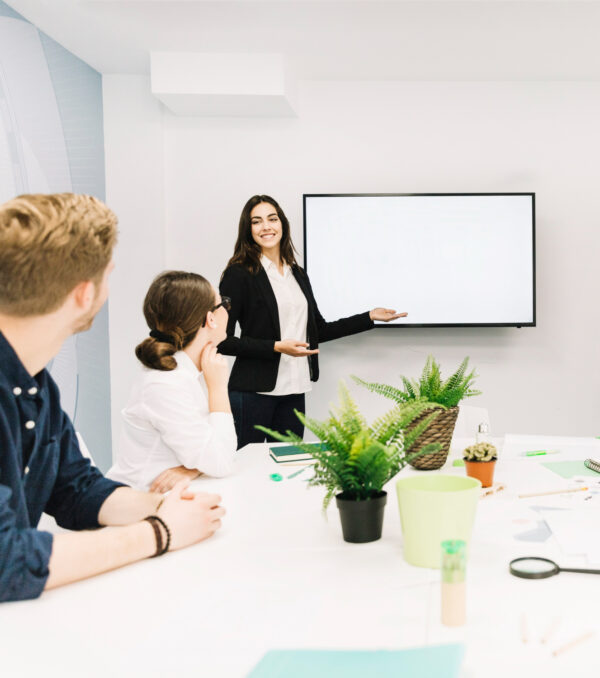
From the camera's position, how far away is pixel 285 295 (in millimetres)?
3104

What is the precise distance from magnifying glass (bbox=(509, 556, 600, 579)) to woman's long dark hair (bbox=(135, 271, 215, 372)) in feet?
3.63

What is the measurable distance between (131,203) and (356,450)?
2985 mm

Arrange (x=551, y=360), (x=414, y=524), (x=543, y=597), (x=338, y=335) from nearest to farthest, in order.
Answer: (x=543, y=597), (x=414, y=524), (x=338, y=335), (x=551, y=360)

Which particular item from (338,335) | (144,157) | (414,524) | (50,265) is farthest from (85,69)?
(414,524)

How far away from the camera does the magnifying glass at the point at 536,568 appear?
39.5 inches

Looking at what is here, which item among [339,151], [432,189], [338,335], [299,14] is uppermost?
[299,14]

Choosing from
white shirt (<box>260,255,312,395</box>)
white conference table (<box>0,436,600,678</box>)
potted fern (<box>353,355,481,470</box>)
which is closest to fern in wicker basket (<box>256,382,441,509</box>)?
white conference table (<box>0,436,600,678</box>)

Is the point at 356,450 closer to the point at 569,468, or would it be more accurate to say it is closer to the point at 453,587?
the point at 453,587

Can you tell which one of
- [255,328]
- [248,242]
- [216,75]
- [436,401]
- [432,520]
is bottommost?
[432,520]

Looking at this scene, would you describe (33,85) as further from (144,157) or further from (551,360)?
(551,360)

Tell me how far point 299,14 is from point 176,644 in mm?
2777

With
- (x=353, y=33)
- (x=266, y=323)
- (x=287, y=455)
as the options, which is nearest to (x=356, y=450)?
(x=287, y=455)

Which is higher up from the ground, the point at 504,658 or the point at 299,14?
the point at 299,14

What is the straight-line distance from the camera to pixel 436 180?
3.80 meters
